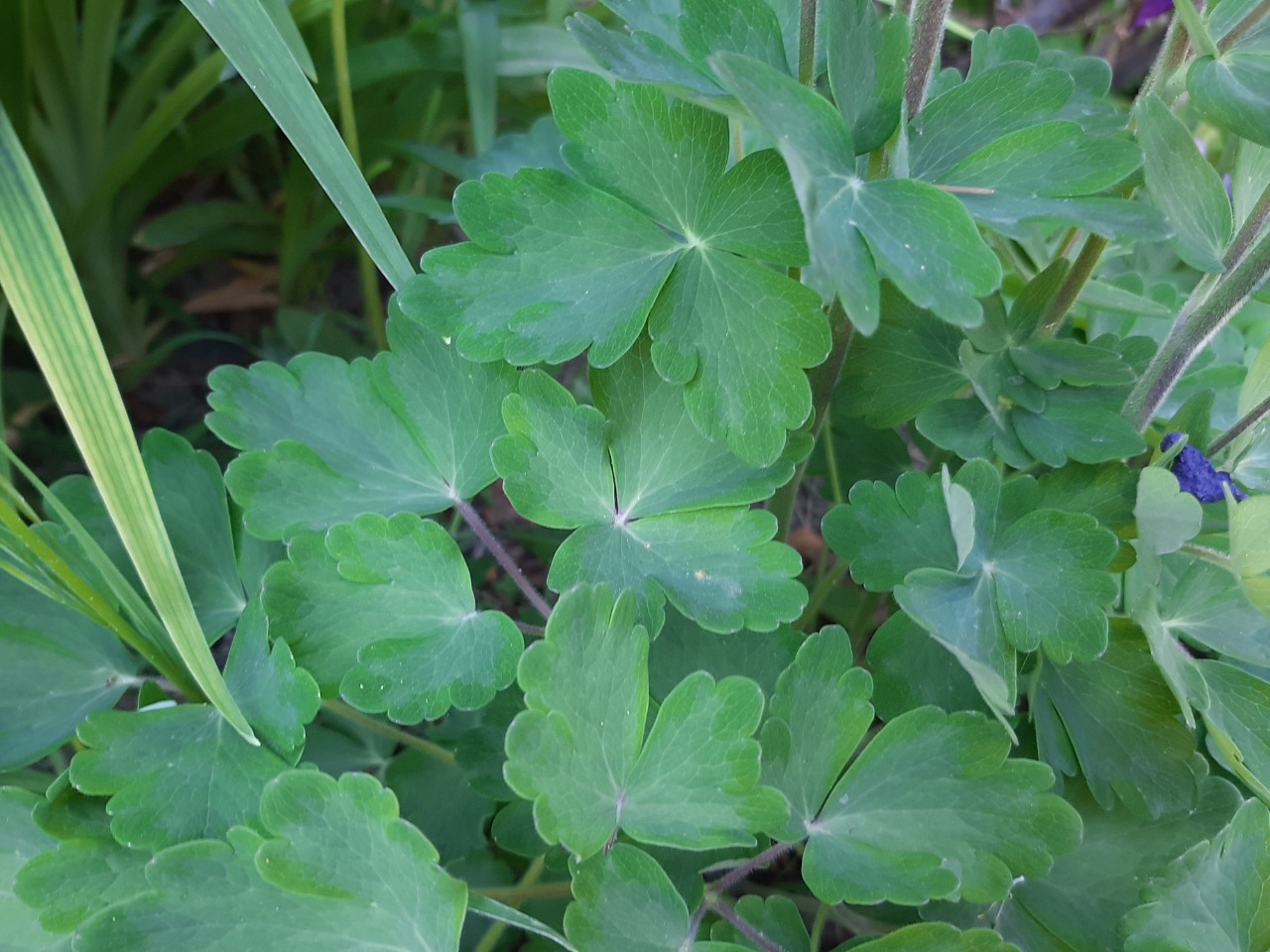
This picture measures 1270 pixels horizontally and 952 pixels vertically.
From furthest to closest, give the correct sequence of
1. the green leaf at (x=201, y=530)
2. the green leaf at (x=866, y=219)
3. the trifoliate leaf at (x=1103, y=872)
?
1. the green leaf at (x=201, y=530)
2. the trifoliate leaf at (x=1103, y=872)
3. the green leaf at (x=866, y=219)

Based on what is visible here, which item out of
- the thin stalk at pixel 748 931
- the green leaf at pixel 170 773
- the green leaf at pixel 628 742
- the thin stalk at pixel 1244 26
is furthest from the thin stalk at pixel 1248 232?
the green leaf at pixel 170 773

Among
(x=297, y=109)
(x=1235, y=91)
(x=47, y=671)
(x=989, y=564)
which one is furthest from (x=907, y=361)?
(x=47, y=671)

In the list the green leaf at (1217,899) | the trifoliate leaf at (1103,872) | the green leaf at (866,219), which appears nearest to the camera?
the green leaf at (866,219)

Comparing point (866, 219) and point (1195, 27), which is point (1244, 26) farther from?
point (866, 219)

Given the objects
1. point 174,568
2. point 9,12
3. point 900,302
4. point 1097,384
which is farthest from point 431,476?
point 9,12

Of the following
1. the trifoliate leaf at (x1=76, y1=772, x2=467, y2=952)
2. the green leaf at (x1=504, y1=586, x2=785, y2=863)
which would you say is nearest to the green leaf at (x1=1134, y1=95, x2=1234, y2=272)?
the green leaf at (x1=504, y1=586, x2=785, y2=863)

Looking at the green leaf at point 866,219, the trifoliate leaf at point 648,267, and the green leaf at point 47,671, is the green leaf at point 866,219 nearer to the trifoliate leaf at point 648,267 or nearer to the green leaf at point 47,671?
the trifoliate leaf at point 648,267

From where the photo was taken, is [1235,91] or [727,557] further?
[727,557]

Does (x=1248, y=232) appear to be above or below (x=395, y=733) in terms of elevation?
above
